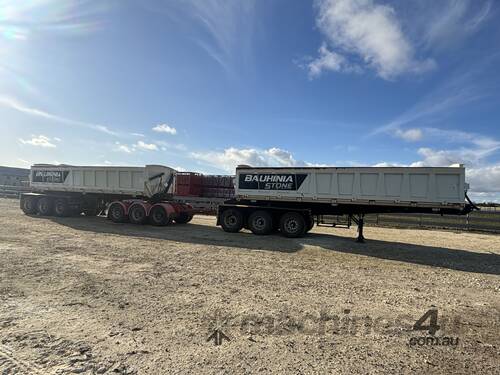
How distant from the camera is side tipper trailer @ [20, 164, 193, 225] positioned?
16859 millimetres

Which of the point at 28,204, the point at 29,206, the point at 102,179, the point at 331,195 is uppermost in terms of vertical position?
the point at 102,179

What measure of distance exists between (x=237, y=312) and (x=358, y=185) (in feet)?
28.9

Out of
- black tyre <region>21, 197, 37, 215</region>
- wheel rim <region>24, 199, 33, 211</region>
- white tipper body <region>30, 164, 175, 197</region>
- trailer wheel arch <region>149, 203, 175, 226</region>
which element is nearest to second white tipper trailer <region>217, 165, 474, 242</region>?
trailer wheel arch <region>149, 203, 175, 226</region>

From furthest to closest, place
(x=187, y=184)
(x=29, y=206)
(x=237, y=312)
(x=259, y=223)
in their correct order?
(x=29, y=206) → (x=187, y=184) → (x=259, y=223) → (x=237, y=312)

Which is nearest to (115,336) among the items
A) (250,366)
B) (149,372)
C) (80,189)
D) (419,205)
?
(149,372)

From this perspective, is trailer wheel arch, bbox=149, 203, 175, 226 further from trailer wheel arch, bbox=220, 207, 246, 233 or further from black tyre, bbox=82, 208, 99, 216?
black tyre, bbox=82, 208, 99, 216

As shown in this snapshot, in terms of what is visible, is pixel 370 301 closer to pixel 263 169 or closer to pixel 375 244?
pixel 375 244

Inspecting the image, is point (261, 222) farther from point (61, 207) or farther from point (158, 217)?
point (61, 207)

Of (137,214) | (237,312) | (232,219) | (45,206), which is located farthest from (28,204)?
(237,312)

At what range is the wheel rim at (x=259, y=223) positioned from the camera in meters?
14.3

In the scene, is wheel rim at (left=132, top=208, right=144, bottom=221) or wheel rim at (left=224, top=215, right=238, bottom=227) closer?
wheel rim at (left=224, top=215, right=238, bottom=227)

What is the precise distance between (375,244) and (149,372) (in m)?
11.4

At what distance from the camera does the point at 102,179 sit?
18.6 metres

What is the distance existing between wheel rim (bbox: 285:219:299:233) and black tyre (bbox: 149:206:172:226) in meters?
6.27
